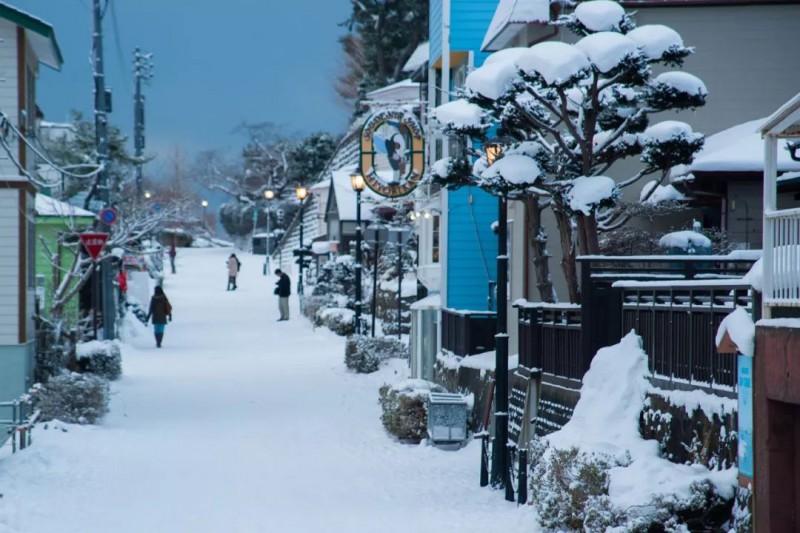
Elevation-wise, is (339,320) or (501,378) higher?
(501,378)

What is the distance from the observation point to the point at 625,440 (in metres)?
12.7

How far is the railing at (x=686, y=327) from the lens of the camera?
11.6m

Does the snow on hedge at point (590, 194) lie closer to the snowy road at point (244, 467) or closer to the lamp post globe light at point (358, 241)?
the snowy road at point (244, 467)

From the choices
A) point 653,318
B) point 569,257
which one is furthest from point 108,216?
point 653,318

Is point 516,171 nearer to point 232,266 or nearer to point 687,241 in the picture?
point 687,241

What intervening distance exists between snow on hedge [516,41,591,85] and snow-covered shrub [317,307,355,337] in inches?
996

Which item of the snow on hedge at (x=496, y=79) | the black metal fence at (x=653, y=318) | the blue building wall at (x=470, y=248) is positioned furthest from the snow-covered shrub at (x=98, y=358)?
the snow on hedge at (x=496, y=79)

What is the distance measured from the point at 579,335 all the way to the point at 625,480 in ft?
13.9

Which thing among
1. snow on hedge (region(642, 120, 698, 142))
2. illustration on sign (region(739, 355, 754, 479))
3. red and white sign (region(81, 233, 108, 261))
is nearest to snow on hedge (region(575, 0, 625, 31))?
snow on hedge (region(642, 120, 698, 142))

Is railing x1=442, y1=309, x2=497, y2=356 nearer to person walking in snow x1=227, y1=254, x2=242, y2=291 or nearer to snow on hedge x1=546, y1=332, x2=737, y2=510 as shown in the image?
snow on hedge x1=546, y1=332, x2=737, y2=510

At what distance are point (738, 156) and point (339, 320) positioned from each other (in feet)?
76.8

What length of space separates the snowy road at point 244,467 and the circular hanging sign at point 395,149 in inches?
176

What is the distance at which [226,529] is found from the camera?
539 inches

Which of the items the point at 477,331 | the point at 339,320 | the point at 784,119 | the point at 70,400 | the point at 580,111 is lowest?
the point at 70,400
